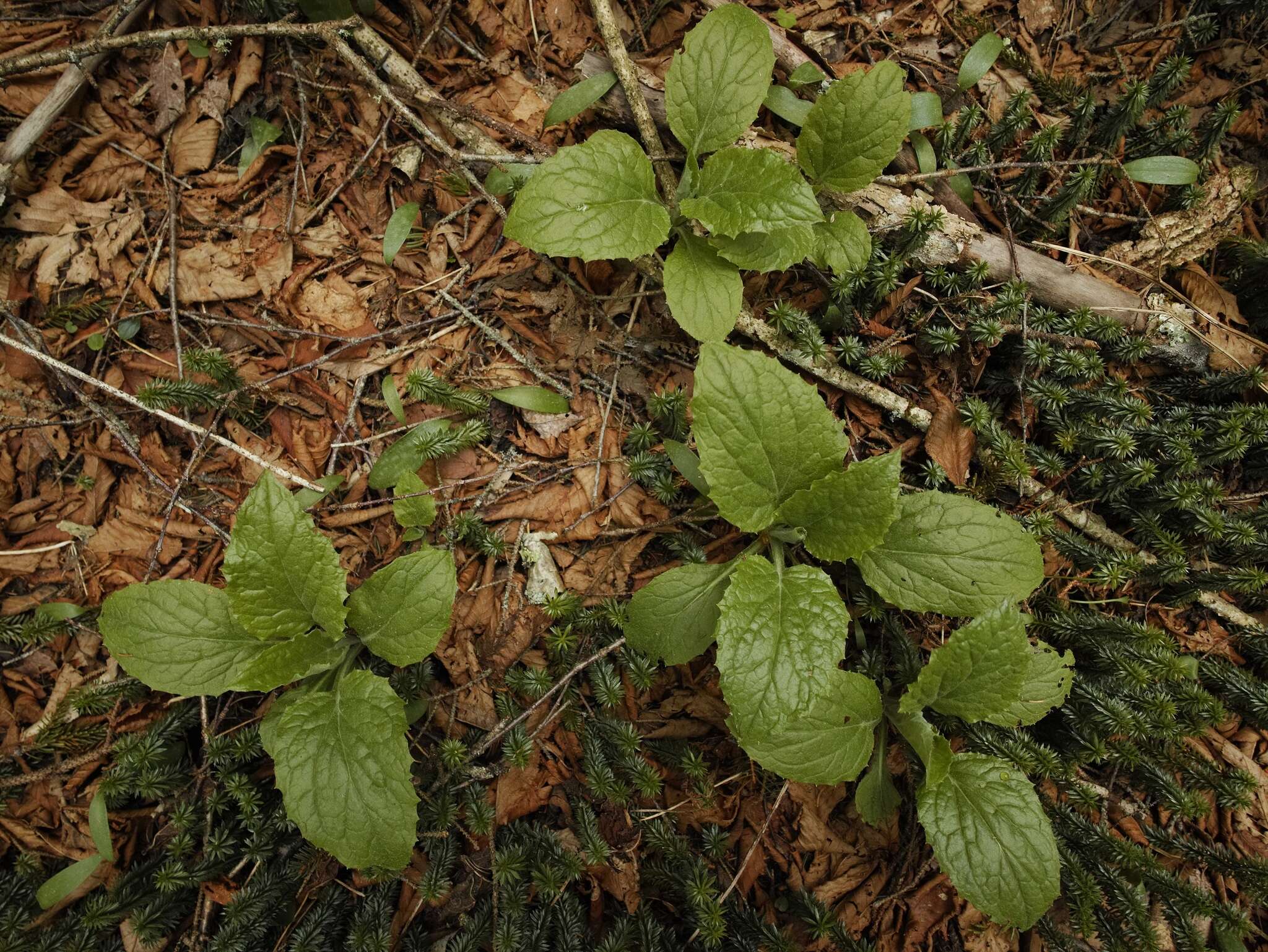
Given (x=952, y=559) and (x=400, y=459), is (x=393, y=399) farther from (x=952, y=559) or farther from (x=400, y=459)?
(x=952, y=559)

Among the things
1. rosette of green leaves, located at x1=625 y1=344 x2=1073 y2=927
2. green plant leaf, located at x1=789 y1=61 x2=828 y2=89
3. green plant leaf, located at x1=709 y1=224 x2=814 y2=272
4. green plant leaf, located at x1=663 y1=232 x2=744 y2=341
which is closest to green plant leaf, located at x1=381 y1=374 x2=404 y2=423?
green plant leaf, located at x1=663 y1=232 x2=744 y2=341

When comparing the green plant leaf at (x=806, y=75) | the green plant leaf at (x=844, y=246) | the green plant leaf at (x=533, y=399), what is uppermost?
the green plant leaf at (x=806, y=75)

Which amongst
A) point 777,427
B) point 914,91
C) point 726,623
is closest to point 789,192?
point 777,427

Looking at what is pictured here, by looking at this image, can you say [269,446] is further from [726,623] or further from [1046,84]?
[1046,84]

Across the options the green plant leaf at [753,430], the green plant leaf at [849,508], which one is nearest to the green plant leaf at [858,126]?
the green plant leaf at [753,430]

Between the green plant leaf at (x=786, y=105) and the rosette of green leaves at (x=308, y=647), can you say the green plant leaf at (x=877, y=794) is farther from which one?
the green plant leaf at (x=786, y=105)

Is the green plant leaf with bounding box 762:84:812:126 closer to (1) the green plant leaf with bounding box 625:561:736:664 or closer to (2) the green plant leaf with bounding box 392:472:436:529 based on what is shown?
(1) the green plant leaf with bounding box 625:561:736:664
